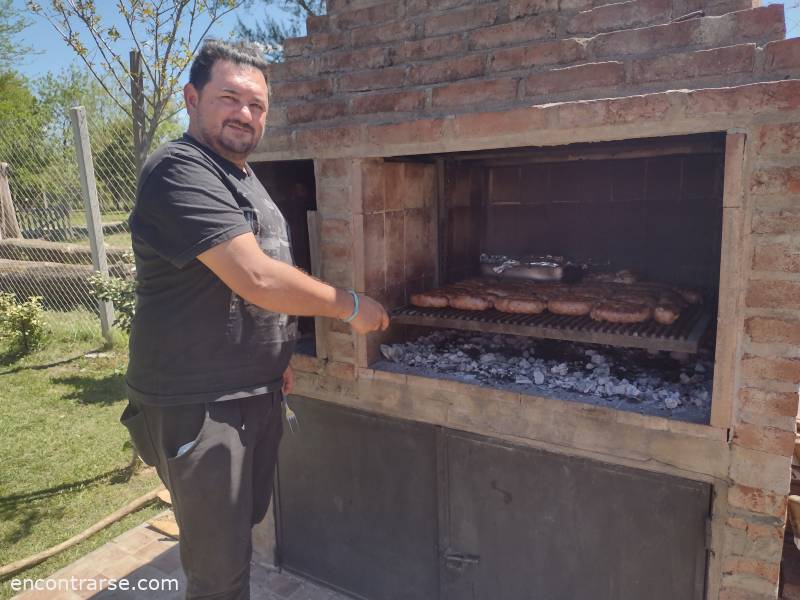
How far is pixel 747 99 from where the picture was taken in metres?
1.72

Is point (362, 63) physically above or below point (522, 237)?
above

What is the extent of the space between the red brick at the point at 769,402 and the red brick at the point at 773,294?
285 mm

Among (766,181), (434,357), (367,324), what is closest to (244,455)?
(367,324)

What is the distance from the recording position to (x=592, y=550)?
2291 millimetres

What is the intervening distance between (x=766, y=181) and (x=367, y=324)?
56.9 inches

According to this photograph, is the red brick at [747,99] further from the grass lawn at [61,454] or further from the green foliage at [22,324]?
the green foliage at [22,324]

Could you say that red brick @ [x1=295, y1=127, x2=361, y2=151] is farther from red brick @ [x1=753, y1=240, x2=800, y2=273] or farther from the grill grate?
red brick @ [x1=753, y1=240, x2=800, y2=273]

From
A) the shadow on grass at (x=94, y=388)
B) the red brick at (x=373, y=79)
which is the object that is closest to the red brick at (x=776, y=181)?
the red brick at (x=373, y=79)

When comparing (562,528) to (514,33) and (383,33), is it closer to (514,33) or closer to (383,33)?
(514,33)

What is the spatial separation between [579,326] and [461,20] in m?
1.45

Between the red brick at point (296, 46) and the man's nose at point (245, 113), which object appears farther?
the red brick at point (296, 46)

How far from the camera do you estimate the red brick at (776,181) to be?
171cm

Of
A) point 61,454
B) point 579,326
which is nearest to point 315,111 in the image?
point 579,326

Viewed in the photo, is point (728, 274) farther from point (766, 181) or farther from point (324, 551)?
point (324, 551)
